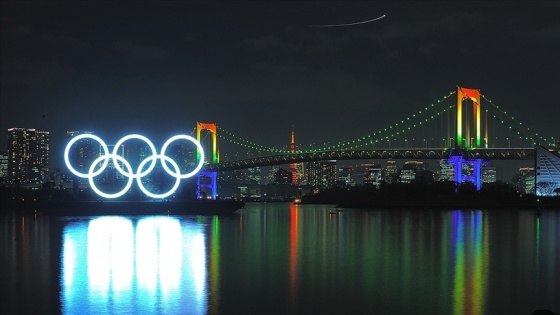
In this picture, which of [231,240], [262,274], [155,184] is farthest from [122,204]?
[262,274]

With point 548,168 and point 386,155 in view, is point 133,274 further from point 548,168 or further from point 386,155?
point 548,168

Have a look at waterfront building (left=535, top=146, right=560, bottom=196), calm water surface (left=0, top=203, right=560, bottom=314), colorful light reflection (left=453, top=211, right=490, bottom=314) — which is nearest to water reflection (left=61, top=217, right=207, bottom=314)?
calm water surface (left=0, top=203, right=560, bottom=314)

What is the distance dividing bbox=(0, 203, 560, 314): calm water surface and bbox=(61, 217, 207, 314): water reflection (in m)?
0.02

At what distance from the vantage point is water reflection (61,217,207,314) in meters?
12.7

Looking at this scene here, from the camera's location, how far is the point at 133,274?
16.6m

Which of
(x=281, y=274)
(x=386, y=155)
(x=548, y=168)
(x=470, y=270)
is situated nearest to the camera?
(x=281, y=274)

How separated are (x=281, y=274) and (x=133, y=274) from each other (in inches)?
124

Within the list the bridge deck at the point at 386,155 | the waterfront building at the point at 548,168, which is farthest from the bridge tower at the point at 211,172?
the waterfront building at the point at 548,168

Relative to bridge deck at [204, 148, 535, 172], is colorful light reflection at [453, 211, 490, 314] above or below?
below

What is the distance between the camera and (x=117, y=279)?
1585 centimetres

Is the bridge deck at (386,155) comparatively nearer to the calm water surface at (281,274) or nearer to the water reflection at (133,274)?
the calm water surface at (281,274)

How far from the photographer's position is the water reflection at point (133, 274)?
12.7 metres

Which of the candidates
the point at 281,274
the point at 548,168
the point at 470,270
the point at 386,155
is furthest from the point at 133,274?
the point at 548,168

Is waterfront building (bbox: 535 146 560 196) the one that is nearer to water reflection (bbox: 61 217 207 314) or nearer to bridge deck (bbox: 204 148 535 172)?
bridge deck (bbox: 204 148 535 172)
